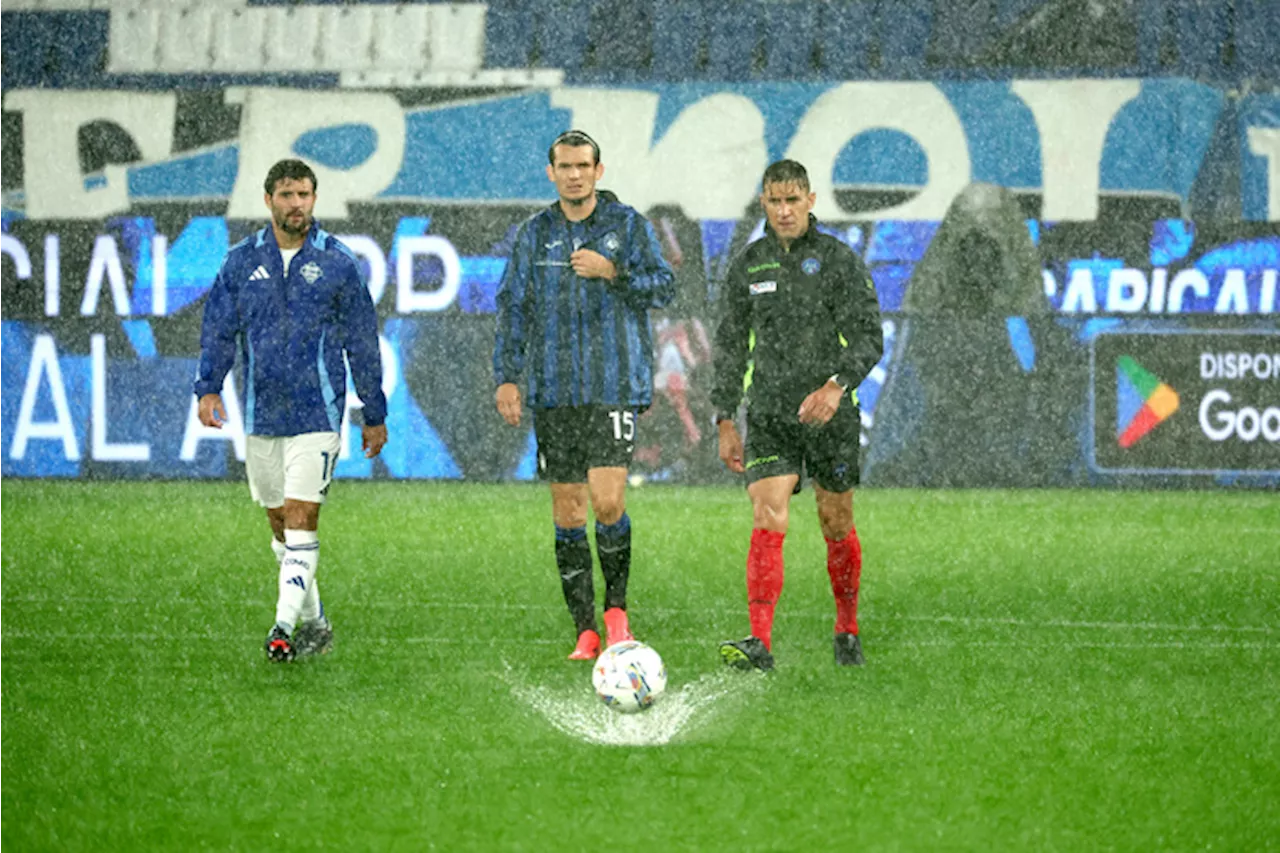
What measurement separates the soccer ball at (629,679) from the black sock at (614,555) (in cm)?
147

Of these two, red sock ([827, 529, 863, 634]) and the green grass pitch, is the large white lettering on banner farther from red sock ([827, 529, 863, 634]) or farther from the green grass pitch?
red sock ([827, 529, 863, 634])

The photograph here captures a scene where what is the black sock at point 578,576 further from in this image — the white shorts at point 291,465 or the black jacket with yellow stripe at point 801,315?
the white shorts at point 291,465

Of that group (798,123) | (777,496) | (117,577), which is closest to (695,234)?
(798,123)

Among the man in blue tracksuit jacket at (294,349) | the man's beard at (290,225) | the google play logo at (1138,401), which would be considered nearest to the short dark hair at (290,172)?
the man in blue tracksuit jacket at (294,349)

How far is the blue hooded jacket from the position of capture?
7941 mm

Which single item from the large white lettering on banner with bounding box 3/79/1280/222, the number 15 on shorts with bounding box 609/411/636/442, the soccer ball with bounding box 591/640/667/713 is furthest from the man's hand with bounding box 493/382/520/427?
the large white lettering on banner with bounding box 3/79/1280/222

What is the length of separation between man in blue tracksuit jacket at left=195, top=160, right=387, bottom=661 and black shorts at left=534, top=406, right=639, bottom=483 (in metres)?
0.68

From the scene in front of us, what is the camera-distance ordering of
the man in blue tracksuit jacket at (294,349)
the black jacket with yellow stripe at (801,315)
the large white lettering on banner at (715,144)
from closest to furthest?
the black jacket with yellow stripe at (801,315) < the man in blue tracksuit jacket at (294,349) < the large white lettering on banner at (715,144)

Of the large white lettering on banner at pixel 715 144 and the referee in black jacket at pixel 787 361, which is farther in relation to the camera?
the large white lettering on banner at pixel 715 144

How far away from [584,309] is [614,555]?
3.26 ft

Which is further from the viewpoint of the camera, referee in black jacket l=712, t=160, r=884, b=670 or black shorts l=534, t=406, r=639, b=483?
black shorts l=534, t=406, r=639, b=483

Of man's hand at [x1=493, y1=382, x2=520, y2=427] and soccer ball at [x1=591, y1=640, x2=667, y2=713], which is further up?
man's hand at [x1=493, y1=382, x2=520, y2=427]

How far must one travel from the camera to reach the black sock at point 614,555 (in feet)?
26.6

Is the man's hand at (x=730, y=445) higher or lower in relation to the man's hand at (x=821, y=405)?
lower
